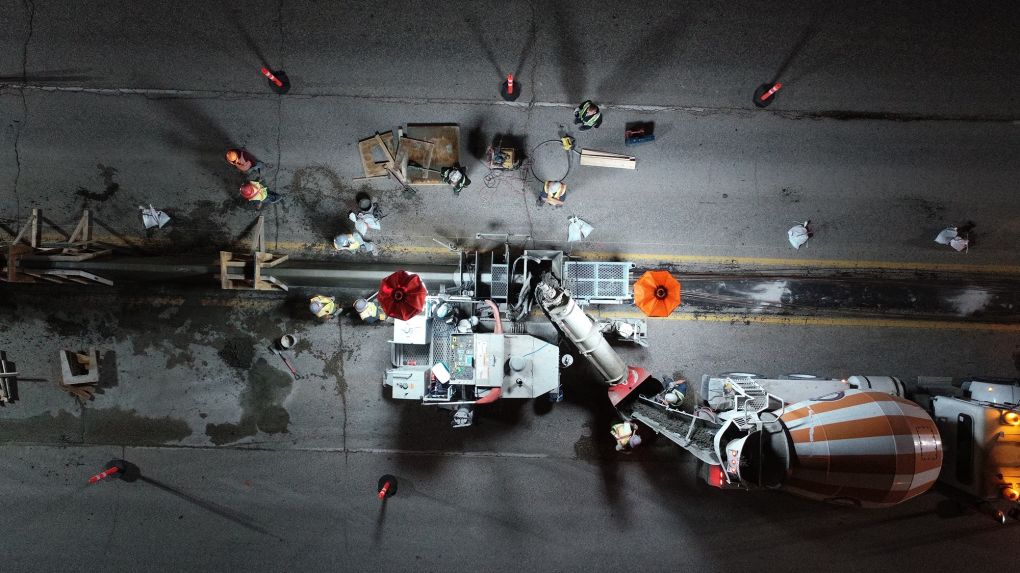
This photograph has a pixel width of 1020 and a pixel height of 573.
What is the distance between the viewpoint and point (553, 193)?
940 cm

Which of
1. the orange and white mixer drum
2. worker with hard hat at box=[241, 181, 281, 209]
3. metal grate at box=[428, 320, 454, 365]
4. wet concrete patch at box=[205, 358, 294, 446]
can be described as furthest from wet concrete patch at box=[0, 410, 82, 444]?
the orange and white mixer drum

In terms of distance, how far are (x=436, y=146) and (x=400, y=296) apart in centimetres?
358

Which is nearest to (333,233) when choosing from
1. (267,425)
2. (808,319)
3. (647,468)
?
(267,425)

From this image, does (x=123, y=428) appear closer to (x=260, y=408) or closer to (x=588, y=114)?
(x=260, y=408)

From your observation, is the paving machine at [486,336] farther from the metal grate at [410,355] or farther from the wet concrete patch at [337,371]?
the wet concrete patch at [337,371]

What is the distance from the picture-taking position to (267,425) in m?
9.88

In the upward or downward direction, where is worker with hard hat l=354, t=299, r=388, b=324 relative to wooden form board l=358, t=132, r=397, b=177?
downward

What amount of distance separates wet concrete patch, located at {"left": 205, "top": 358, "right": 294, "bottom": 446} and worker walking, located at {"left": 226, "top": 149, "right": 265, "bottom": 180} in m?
3.41

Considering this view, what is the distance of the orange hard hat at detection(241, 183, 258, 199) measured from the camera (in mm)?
9094

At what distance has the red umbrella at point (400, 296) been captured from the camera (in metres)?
7.54

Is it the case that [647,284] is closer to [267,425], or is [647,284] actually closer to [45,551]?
[267,425]

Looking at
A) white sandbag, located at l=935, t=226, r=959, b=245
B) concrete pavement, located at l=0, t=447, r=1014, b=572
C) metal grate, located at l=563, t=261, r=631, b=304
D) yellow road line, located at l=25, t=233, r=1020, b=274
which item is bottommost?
concrete pavement, located at l=0, t=447, r=1014, b=572

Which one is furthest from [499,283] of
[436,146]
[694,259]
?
[694,259]

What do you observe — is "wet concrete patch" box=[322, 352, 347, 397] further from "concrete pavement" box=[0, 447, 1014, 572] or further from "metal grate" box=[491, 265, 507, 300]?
"metal grate" box=[491, 265, 507, 300]
